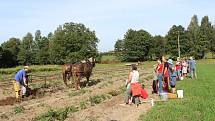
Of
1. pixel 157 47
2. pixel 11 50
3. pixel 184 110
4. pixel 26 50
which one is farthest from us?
pixel 26 50

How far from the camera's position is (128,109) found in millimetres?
15742

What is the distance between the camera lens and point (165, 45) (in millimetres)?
107938

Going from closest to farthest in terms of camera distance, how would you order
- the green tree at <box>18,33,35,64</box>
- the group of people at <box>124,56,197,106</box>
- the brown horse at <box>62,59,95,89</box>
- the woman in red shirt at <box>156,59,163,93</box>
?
the group of people at <box>124,56,197,106</box> < the woman in red shirt at <box>156,59,163,93</box> < the brown horse at <box>62,59,95,89</box> < the green tree at <box>18,33,35,64</box>

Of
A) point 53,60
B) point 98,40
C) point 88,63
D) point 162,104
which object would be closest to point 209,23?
point 98,40

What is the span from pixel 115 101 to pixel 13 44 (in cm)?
11426

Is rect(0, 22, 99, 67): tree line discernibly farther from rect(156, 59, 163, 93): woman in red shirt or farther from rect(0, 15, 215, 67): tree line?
rect(156, 59, 163, 93): woman in red shirt

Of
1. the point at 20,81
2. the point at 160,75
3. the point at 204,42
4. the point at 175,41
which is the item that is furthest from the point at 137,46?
the point at 20,81

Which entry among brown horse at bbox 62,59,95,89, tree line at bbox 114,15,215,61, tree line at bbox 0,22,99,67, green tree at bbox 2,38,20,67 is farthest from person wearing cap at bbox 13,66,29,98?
tree line at bbox 114,15,215,61

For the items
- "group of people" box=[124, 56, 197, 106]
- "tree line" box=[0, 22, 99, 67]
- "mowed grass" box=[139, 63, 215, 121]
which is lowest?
"mowed grass" box=[139, 63, 215, 121]

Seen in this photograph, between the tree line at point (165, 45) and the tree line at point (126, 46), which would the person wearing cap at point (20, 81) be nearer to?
the tree line at point (126, 46)

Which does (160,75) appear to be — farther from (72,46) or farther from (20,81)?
(72,46)

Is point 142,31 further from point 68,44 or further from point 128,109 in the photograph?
point 128,109

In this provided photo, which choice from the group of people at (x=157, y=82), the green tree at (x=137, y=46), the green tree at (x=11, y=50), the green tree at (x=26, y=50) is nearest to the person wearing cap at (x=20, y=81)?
the group of people at (x=157, y=82)

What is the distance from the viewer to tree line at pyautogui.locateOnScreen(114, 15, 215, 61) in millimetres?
105000
